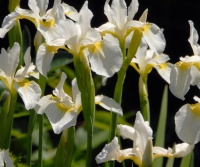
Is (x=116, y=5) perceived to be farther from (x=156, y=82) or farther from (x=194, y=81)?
(x=156, y=82)

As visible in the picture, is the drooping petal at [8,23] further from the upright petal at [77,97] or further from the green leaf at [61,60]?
the green leaf at [61,60]

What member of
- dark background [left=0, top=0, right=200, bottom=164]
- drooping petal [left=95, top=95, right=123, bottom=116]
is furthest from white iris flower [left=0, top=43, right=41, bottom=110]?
dark background [left=0, top=0, right=200, bottom=164]

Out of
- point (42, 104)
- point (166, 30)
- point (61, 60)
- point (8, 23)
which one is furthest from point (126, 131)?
point (166, 30)

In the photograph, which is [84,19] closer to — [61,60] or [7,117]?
[7,117]

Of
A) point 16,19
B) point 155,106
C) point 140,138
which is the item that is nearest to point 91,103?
point 140,138

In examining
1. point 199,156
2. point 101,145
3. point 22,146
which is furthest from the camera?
point 199,156

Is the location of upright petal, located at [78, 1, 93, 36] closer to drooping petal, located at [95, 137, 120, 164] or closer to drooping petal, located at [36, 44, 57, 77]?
drooping petal, located at [36, 44, 57, 77]

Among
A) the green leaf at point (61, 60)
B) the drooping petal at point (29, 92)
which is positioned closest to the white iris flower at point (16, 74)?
the drooping petal at point (29, 92)

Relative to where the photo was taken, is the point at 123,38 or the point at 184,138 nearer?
the point at 184,138
